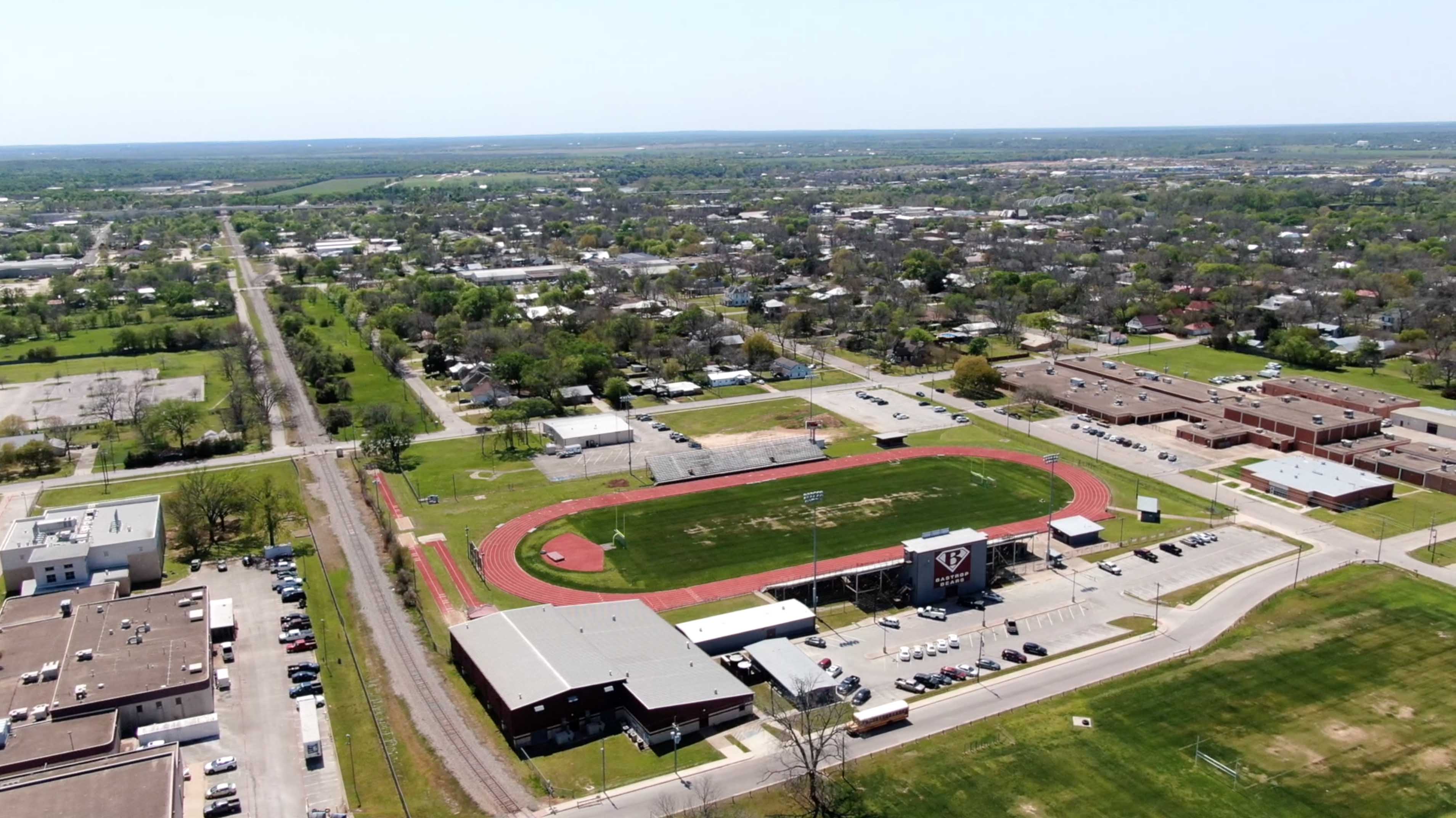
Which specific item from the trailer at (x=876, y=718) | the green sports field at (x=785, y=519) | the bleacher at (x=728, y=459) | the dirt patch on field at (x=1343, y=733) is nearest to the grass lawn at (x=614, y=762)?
the trailer at (x=876, y=718)

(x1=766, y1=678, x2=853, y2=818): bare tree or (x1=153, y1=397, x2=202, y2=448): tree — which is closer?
(x1=766, y1=678, x2=853, y2=818): bare tree

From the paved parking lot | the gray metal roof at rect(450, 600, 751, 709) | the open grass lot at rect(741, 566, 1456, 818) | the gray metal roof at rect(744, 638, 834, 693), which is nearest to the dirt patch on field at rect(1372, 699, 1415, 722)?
the open grass lot at rect(741, 566, 1456, 818)

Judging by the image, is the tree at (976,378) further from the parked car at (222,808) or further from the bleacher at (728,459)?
the parked car at (222,808)

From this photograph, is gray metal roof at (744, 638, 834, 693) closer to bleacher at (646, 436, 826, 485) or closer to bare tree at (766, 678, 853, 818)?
bare tree at (766, 678, 853, 818)

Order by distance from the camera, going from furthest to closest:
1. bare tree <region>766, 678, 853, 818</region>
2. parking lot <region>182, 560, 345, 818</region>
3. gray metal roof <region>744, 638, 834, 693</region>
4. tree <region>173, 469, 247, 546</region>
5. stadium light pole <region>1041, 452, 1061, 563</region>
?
stadium light pole <region>1041, 452, 1061, 563</region> < tree <region>173, 469, 247, 546</region> < gray metal roof <region>744, 638, 834, 693</region> < parking lot <region>182, 560, 345, 818</region> < bare tree <region>766, 678, 853, 818</region>

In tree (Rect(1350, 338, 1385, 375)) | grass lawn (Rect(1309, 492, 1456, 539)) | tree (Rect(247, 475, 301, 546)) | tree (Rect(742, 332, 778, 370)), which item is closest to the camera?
tree (Rect(247, 475, 301, 546))

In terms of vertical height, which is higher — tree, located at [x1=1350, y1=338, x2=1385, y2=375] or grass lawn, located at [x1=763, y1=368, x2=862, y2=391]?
tree, located at [x1=1350, y1=338, x2=1385, y2=375]
